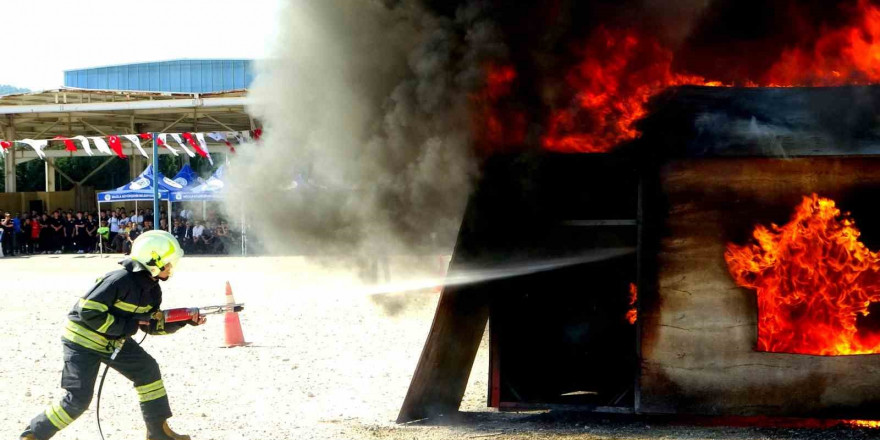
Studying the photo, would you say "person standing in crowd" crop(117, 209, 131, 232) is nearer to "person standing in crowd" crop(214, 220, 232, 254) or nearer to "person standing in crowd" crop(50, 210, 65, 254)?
"person standing in crowd" crop(50, 210, 65, 254)

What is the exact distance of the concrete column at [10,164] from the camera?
100 feet

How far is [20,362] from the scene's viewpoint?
377 inches

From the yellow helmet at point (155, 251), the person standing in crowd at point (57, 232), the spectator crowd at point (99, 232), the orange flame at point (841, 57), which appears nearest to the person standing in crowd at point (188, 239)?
the spectator crowd at point (99, 232)

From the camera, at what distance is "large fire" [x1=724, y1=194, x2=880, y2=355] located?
19.8 feet

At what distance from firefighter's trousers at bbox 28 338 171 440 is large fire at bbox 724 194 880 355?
4.31 m

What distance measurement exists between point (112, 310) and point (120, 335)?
186 mm

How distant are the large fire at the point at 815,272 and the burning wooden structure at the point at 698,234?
0.03 m

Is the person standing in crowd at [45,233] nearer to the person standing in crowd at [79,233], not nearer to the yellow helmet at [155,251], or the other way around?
the person standing in crowd at [79,233]

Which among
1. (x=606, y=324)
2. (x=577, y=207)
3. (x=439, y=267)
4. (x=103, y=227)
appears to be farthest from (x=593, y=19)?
(x=103, y=227)

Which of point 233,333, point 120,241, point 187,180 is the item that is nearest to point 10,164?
point 120,241

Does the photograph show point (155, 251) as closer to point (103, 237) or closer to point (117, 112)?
point (103, 237)

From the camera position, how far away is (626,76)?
675 centimetres

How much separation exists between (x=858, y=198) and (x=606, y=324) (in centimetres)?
222

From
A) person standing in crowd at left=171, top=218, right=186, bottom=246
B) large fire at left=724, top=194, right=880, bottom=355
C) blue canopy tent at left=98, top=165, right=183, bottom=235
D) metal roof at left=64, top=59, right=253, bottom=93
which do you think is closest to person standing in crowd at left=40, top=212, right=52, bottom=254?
blue canopy tent at left=98, top=165, right=183, bottom=235
